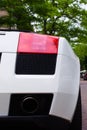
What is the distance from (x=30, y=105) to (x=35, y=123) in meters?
0.13

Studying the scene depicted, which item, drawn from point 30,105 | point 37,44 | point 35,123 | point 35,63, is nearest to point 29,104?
point 30,105

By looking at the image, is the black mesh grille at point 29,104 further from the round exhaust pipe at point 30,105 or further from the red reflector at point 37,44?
the red reflector at point 37,44

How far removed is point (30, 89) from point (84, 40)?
3739 cm

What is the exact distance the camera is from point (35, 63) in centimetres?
354

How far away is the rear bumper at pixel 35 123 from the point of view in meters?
3.41

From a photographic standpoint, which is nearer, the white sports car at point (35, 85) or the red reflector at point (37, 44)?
the white sports car at point (35, 85)

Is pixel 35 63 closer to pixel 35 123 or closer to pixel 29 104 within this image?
pixel 29 104

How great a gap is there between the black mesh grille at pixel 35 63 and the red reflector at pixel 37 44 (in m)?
0.04

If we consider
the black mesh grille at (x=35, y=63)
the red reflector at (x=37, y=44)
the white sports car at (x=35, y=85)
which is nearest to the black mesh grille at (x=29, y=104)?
the white sports car at (x=35, y=85)

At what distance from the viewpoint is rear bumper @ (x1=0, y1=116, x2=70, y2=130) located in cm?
341

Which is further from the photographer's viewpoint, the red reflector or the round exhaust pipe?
the red reflector

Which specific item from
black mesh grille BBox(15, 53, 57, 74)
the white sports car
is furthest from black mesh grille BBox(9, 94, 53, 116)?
black mesh grille BBox(15, 53, 57, 74)

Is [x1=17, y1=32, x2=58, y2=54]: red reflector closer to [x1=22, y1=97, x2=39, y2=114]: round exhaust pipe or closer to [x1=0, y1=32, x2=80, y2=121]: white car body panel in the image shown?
[x1=0, y1=32, x2=80, y2=121]: white car body panel

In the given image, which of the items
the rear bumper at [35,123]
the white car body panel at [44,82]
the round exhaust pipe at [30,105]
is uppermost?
the white car body panel at [44,82]
